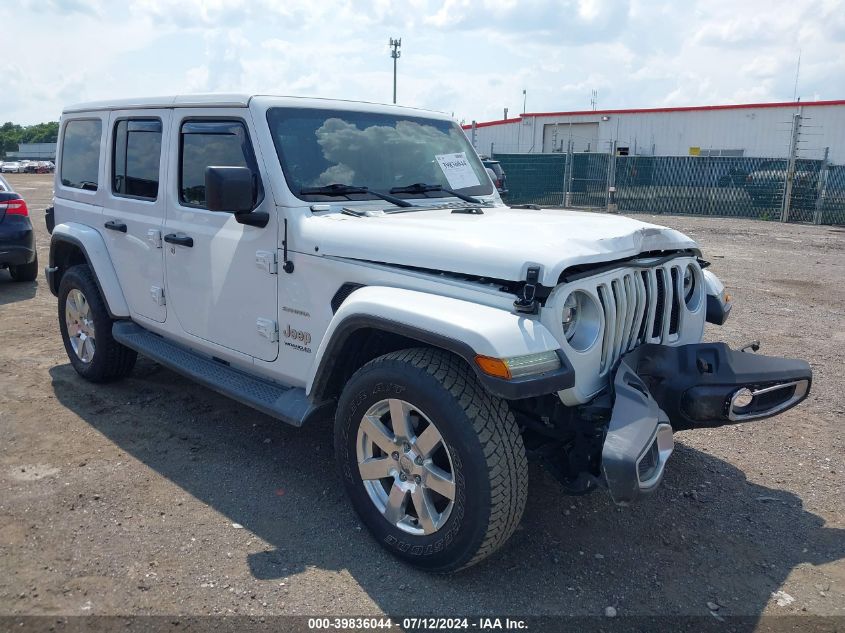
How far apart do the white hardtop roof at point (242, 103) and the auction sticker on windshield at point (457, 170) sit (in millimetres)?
350

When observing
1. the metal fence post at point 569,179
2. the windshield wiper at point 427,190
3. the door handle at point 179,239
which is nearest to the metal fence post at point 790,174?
the metal fence post at point 569,179

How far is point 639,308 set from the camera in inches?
129

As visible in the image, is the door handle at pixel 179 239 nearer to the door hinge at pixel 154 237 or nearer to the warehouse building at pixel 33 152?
the door hinge at pixel 154 237

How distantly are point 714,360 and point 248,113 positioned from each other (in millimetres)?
2699

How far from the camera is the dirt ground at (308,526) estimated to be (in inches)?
119

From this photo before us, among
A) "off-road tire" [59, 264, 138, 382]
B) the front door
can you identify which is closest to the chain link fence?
"off-road tire" [59, 264, 138, 382]

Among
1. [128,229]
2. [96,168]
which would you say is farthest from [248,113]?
[96,168]

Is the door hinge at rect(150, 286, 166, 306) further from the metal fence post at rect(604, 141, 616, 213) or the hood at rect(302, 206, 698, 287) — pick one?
the metal fence post at rect(604, 141, 616, 213)

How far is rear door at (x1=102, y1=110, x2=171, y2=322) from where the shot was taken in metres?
4.58

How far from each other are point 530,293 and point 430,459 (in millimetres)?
829

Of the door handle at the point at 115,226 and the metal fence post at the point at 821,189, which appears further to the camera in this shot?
the metal fence post at the point at 821,189

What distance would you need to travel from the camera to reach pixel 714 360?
318cm

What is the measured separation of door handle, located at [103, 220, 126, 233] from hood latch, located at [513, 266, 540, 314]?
3.19m

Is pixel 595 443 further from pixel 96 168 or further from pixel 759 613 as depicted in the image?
pixel 96 168
